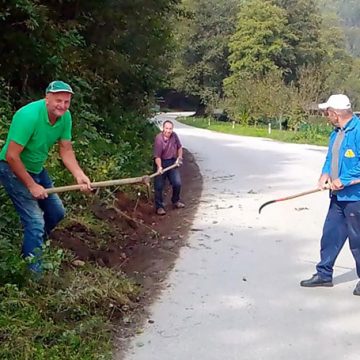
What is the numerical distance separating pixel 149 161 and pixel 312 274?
835 centimetres

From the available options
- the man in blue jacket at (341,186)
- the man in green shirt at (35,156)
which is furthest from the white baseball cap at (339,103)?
the man in green shirt at (35,156)

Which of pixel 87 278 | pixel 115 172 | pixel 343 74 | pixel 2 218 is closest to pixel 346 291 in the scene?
pixel 87 278

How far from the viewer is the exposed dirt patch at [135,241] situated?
666 centimetres

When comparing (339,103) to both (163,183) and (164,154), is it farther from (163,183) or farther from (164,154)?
(163,183)

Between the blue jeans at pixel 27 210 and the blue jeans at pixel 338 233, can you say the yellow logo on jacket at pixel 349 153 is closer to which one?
the blue jeans at pixel 338 233

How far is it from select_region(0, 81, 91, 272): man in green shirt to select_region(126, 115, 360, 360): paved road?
1.29 m

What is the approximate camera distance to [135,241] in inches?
342

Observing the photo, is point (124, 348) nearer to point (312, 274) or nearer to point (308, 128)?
point (312, 274)

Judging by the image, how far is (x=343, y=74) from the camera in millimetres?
75938

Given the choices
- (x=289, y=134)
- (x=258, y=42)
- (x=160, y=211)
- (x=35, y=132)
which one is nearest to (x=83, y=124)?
(x=160, y=211)

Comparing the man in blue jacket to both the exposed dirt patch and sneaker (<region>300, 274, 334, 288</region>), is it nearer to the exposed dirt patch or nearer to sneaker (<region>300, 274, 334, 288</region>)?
sneaker (<region>300, 274, 334, 288</region>)

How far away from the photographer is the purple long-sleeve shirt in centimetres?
1105

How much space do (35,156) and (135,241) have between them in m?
3.31

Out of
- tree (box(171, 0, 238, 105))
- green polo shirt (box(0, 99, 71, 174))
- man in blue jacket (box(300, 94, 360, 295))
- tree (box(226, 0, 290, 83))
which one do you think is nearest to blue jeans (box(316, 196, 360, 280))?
man in blue jacket (box(300, 94, 360, 295))
